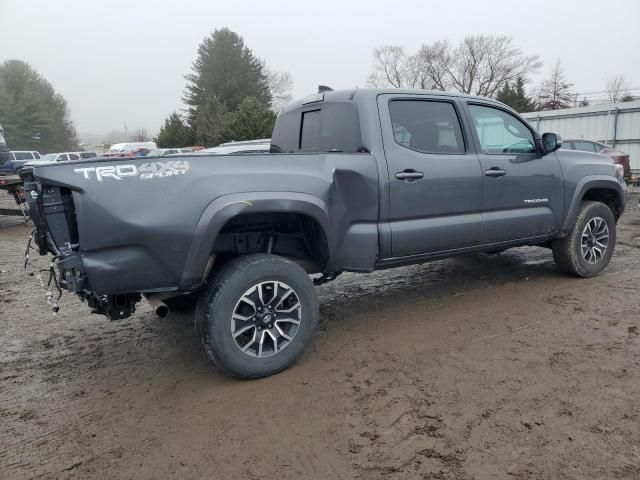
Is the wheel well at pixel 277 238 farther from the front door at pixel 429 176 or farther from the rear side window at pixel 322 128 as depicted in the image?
the rear side window at pixel 322 128

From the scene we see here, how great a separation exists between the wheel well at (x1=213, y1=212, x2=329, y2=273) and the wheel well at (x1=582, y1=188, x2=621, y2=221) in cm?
345

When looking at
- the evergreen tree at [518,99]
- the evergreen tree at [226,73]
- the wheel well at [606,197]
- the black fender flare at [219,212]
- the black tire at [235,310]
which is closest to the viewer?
the black fender flare at [219,212]

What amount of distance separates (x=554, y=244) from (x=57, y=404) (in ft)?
16.2

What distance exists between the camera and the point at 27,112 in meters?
58.4

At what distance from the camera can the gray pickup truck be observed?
2.88 meters

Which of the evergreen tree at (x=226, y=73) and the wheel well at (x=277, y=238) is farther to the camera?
the evergreen tree at (x=226, y=73)

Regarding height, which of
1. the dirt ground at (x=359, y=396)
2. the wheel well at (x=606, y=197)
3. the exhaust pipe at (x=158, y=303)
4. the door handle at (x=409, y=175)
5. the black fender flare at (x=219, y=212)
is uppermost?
the door handle at (x=409, y=175)

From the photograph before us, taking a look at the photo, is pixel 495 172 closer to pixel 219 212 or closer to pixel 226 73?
pixel 219 212

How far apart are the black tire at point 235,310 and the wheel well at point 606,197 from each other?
3.74m

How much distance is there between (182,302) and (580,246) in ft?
13.7

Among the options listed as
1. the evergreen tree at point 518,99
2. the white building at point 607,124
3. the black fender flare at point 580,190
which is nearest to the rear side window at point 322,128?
the black fender flare at point 580,190

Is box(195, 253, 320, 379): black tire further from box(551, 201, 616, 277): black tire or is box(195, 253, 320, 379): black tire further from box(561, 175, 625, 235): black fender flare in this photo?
box(551, 201, 616, 277): black tire

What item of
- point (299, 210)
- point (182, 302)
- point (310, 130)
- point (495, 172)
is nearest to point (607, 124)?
point (495, 172)

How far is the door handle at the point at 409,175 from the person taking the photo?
3.82m
